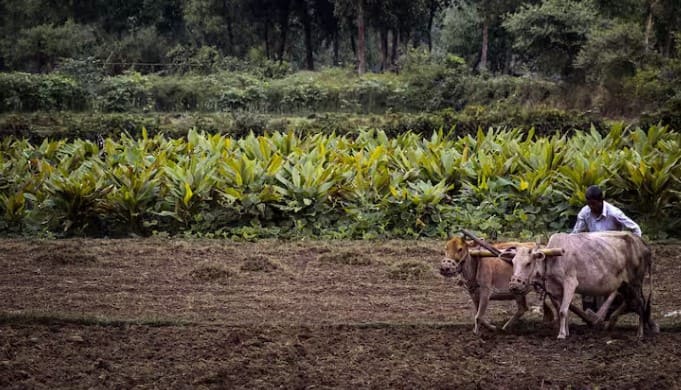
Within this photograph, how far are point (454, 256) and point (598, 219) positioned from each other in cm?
141

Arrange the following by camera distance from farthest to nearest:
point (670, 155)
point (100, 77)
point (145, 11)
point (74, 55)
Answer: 1. point (145, 11)
2. point (74, 55)
3. point (100, 77)
4. point (670, 155)

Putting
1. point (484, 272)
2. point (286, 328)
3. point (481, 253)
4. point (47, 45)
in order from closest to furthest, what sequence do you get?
point (481, 253)
point (484, 272)
point (286, 328)
point (47, 45)

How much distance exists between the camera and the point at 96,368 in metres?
6.95

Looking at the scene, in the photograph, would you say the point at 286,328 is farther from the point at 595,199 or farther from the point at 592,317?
the point at 595,199

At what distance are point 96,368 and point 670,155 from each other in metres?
8.21

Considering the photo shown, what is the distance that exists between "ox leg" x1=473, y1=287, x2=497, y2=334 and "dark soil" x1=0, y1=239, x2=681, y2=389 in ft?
0.29

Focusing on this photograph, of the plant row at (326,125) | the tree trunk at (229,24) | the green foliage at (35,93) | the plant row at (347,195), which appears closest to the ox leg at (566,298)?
the plant row at (347,195)

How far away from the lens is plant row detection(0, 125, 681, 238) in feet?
39.3

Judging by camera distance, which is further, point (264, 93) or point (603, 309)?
point (264, 93)

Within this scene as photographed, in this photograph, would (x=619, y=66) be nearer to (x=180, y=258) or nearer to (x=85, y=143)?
(x=85, y=143)

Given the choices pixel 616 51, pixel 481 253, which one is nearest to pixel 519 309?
pixel 481 253

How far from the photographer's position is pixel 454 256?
7160 millimetres

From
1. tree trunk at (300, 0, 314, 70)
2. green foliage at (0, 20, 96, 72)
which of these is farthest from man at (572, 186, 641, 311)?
tree trunk at (300, 0, 314, 70)

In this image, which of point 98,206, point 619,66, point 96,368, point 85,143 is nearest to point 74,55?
point 619,66
